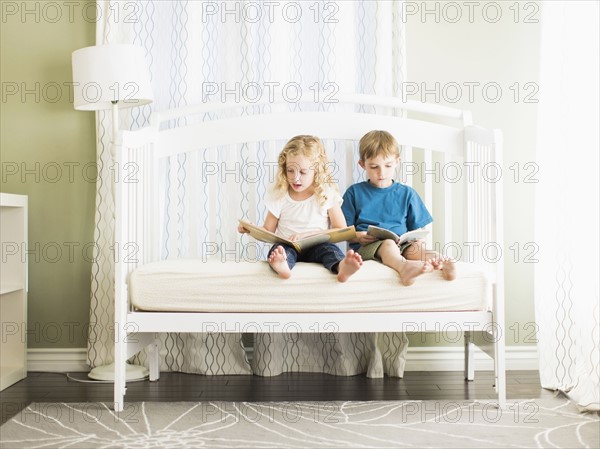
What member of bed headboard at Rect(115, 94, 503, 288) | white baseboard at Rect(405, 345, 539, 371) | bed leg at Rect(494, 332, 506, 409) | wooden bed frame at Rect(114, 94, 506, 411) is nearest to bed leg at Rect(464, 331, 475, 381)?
wooden bed frame at Rect(114, 94, 506, 411)

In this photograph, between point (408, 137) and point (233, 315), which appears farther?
point (408, 137)

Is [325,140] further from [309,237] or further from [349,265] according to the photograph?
[349,265]

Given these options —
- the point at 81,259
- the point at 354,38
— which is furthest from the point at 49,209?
the point at 354,38

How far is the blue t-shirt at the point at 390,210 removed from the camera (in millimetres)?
2475

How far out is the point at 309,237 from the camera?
2.21 metres

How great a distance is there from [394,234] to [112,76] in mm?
1050

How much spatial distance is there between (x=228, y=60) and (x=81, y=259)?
Answer: 906 mm

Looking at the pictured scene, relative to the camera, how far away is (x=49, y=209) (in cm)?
278

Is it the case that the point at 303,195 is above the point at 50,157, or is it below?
below

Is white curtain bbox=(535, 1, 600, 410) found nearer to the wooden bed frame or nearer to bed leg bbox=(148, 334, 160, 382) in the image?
the wooden bed frame

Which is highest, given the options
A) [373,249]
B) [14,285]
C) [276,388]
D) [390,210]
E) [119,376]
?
[390,210]

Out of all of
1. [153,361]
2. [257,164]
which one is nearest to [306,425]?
[153,361]

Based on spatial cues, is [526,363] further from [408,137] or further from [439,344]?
[408,137]

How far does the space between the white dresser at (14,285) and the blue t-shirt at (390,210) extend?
3.70 ft
